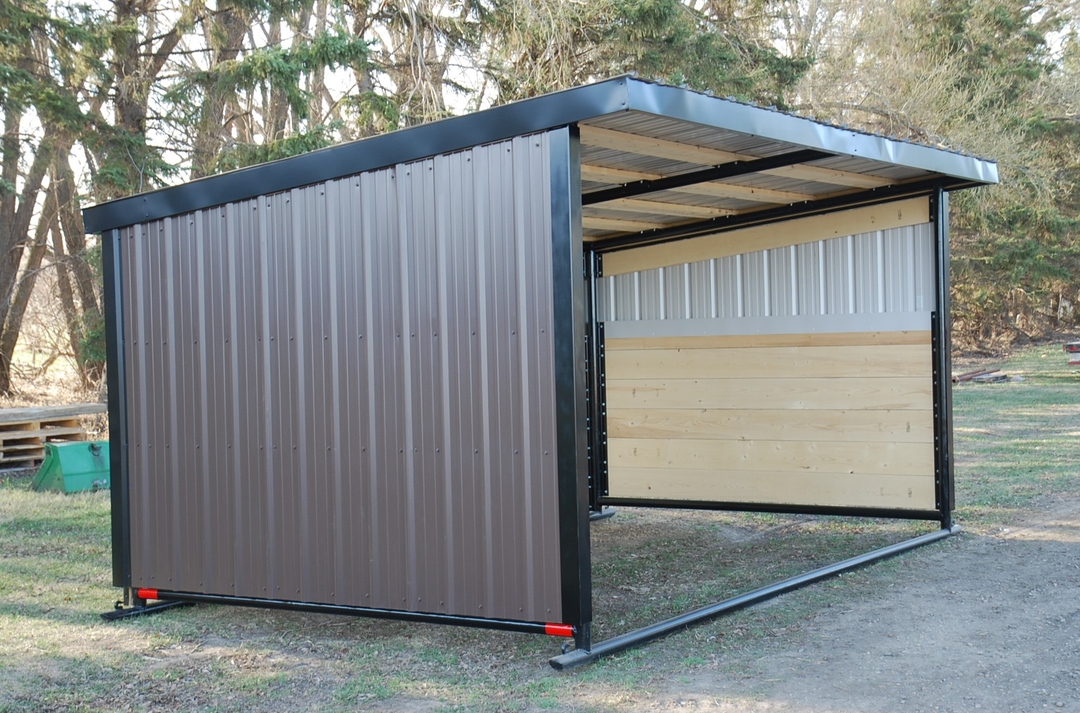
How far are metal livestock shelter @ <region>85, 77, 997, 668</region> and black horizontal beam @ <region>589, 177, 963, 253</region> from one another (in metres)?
0.03

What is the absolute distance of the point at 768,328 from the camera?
7047mm

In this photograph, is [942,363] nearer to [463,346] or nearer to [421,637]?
[463,346]

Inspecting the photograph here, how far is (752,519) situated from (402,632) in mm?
3724

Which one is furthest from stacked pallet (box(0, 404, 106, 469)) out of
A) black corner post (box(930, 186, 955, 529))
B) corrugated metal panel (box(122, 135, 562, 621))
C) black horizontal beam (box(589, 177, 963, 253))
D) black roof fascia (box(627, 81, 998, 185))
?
black roof fascia (box(627, 81, 998, 185))

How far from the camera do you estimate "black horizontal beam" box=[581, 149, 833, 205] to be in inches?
200

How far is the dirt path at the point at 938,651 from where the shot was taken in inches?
138

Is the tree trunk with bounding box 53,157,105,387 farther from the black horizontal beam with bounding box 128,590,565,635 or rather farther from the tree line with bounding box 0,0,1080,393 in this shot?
the black horizontal beam with bounding box 128,590,565,635

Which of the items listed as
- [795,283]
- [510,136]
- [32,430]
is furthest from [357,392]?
[32,430]

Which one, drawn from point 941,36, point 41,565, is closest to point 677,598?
point 41,565

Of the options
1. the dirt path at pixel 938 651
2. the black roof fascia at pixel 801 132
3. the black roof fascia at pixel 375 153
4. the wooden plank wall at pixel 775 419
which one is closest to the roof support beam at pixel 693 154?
the black roof fascia at pixel 375 153

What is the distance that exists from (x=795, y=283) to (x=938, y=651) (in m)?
3.28

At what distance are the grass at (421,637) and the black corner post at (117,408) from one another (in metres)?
0.35

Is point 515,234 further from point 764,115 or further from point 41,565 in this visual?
point 41,565

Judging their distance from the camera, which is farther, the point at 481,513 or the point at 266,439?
the point at 266,439
